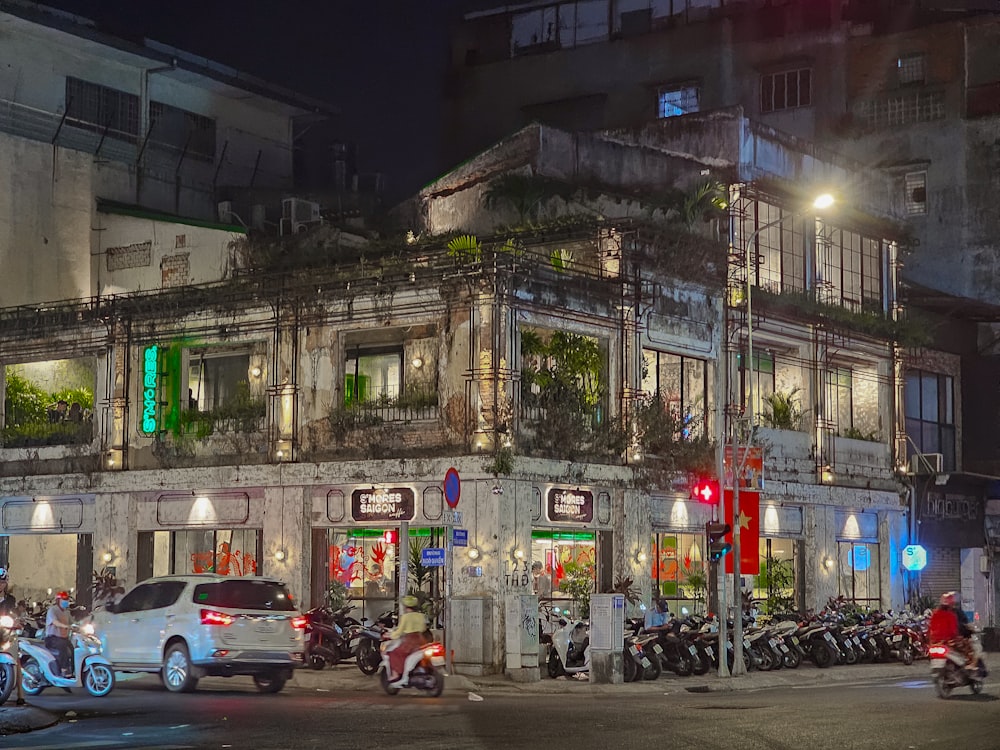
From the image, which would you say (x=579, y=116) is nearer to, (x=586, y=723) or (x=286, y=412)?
(x=286, y=412)

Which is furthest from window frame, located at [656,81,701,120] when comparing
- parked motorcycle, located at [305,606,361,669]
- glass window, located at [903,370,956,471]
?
parked motorcycle, located at [305,606,361,669]

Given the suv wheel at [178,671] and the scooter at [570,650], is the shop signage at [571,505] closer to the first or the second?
the scooter at [570,650]

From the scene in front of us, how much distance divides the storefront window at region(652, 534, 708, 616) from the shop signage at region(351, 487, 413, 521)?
620 cm

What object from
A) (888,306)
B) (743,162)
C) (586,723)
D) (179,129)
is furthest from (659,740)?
(179,129)

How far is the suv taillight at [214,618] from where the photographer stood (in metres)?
24.4

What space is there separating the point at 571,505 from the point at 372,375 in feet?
17.5

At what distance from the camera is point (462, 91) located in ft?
184

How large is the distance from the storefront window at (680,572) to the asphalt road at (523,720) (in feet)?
31.0

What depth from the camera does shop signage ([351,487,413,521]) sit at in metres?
32.1

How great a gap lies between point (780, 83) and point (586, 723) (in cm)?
3695

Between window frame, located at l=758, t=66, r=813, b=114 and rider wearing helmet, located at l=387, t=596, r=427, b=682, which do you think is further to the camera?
window frame, located at l=758, t=66, r=813, b=114

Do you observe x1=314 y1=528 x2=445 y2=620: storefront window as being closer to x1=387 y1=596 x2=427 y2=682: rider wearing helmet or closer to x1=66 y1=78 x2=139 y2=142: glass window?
x1=387 y1=596 x2=427 y2=682: rider wearing helmet

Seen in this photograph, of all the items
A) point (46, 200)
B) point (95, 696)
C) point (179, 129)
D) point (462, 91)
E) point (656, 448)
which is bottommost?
point (95, 696)

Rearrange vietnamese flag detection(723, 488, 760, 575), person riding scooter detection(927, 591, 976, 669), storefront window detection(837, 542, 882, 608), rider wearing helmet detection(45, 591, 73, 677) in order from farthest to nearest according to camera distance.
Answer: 1. storefront window detection(837, 542, 882, 608)
2. vietnamese flag detection(723, 488, 760, 575)
3. person riding scooter detection(927, 591, 976, 669)
4. rider wearing helmet detection(45, 591, 73, 677)
